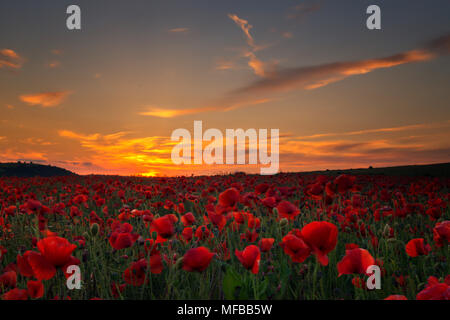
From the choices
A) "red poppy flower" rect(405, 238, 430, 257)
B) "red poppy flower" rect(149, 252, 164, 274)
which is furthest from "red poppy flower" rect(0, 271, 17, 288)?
"red poppy flower" rect(405, 238, 430, 257)

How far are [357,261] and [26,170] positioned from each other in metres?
36.0

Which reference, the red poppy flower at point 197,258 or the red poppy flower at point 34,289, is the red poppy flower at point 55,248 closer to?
the red poppy flower at point 34,289

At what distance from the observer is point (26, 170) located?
101ft

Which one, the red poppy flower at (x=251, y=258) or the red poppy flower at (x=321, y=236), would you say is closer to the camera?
the red poppy flower at (x=321, y=236)

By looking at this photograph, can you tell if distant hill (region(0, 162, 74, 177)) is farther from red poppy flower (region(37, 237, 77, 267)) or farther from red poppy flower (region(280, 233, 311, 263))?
red poppy flower (region(280, 233, 311, 263))

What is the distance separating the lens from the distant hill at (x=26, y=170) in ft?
95.3

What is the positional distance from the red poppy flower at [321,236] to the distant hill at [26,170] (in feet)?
104

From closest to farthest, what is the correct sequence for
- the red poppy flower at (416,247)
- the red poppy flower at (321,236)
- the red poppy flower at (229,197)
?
1. the red poppy flower at (321,236)
2. the red poppy flower at (416,247)
3. the red poppy flower at (229,197)

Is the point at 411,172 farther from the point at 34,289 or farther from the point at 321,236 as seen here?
the point at 34,289

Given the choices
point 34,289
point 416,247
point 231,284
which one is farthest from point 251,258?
point 416,247

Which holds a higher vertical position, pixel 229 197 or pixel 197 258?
pixel 229 197

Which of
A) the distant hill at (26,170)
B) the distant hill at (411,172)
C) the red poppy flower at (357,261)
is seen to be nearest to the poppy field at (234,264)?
the red poppy flower at (357,261)
